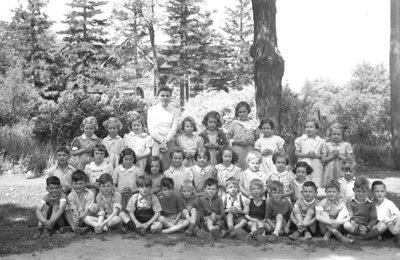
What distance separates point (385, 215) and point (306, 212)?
937 millimetres

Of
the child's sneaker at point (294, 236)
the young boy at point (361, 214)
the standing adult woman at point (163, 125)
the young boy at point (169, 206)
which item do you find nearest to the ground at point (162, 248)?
the child's sneaker at point (294, 236)

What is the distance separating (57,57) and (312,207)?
2824cm

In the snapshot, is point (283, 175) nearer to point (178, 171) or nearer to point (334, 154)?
point (334, 154)

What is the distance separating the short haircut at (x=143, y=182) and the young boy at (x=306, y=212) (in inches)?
73.8

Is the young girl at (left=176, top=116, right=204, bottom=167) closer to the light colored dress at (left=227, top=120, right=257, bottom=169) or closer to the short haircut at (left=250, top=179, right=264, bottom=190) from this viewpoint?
the light colored dress at (left=227, top=120, right=257, bottom=169)

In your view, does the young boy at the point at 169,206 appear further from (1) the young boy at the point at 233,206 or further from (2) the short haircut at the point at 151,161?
(1) the young boy at the point at 233,206

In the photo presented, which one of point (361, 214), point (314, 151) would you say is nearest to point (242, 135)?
point (314, 151)

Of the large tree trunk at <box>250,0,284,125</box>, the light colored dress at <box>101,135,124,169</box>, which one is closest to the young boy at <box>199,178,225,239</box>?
the light colored dress at <box>101,135,124,169</box>

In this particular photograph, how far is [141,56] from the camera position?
32.5 m

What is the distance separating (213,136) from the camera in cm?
674

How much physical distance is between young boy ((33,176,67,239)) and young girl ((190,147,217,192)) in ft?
5.87

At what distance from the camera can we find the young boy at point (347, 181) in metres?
5.91

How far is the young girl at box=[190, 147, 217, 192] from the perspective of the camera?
6223 millimetres

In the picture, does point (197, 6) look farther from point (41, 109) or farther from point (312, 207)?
point (312, 207)
